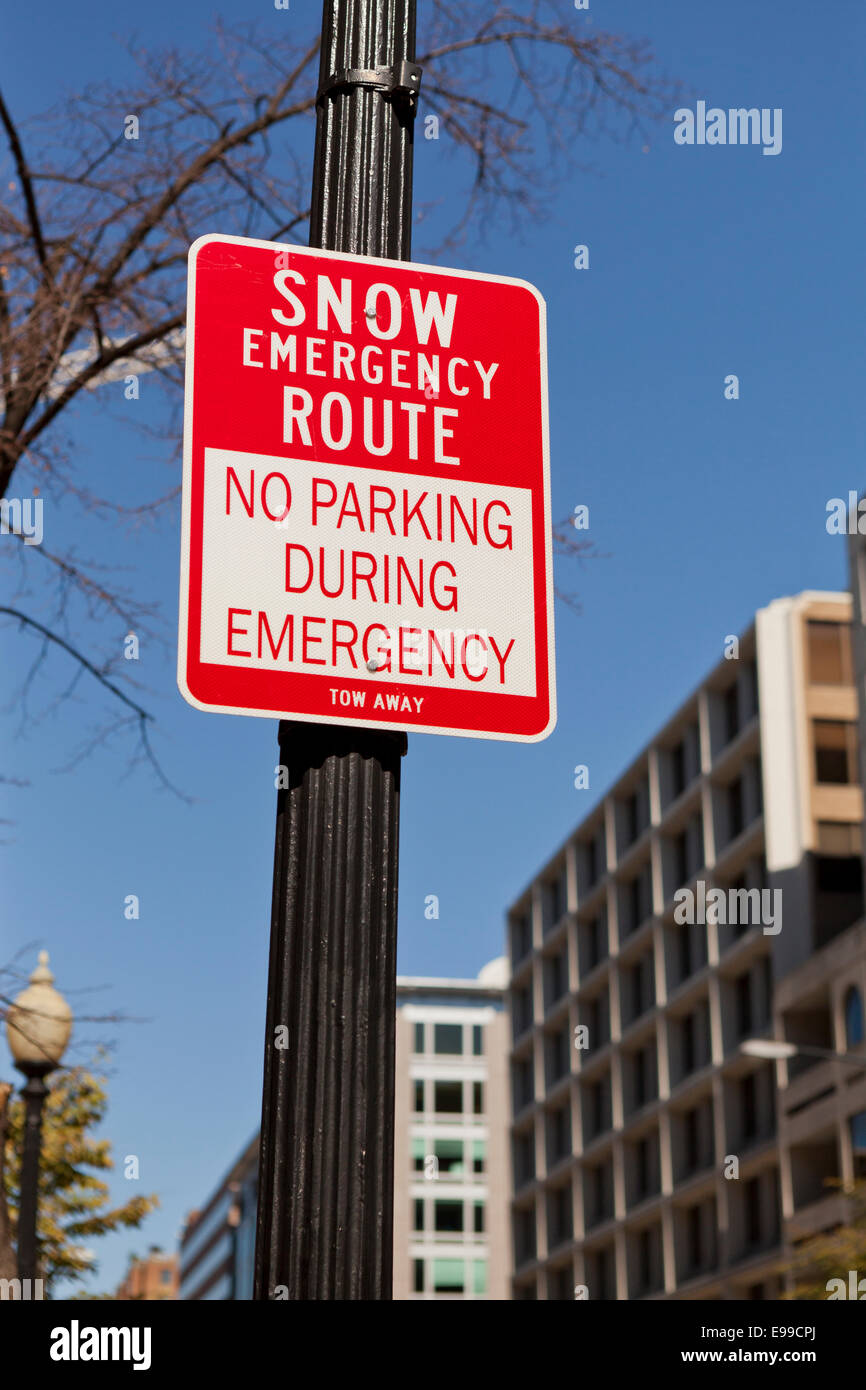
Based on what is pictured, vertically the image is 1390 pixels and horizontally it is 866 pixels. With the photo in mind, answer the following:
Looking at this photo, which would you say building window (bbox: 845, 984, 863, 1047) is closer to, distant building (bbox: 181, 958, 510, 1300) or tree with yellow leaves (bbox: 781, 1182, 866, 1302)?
tree with yellow leaves (bbox: 781, 1182, 866, 1302)

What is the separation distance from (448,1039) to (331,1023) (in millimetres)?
95376

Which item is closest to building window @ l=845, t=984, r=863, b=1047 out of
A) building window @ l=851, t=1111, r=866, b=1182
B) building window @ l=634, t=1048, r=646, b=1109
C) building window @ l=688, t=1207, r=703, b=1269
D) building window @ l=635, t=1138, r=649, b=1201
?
building window @ l=851, t=1111, r=866, b=1182

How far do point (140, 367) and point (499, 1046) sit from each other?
90586 millimetres

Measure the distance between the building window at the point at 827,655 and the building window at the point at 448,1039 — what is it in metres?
46.2

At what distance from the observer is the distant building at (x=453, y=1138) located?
9131cm

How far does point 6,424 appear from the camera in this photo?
9.64m

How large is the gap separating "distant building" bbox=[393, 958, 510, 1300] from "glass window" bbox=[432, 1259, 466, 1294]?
1.9 inches

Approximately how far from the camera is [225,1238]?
11950 cm

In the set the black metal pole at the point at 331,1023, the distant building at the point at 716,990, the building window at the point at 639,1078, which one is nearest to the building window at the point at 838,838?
the distant building at the point at 716,990

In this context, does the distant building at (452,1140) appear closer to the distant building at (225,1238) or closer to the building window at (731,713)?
the distant building at (225,1238)

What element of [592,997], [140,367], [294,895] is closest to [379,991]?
[294,895]

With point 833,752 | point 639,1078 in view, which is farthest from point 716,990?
point 639,1078

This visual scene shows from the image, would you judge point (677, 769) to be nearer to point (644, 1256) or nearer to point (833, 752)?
point (833, 752)

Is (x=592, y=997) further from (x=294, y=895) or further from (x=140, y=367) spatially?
(x=294, y=895)
